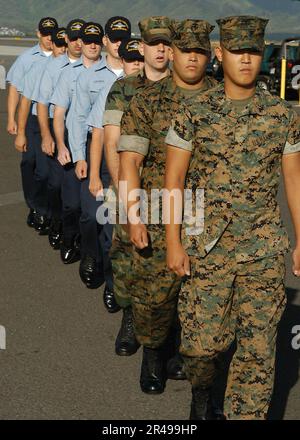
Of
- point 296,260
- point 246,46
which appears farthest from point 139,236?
point 246,46

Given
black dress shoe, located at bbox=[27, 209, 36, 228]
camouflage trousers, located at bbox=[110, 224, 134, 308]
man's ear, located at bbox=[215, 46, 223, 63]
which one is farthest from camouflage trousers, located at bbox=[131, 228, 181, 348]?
black dress shoe, located at bbox=[27, 209, 36, 228]

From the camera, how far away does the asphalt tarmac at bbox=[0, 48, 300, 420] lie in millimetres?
4578

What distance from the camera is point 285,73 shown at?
89.0ft

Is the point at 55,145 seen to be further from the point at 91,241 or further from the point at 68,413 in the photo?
the point at 68,413

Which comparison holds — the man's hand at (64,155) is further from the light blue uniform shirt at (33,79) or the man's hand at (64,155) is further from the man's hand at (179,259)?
the man's hand at (179,259)

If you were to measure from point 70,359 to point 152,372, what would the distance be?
25.5 inches

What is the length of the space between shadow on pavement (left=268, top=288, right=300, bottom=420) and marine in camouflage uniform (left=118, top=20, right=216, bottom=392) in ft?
2.17

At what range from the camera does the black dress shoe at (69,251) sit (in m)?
7.70

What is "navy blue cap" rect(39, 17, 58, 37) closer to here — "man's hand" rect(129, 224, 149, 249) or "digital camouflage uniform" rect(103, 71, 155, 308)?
"digital camouflage uniform" rect(103, 71, 155, 308)

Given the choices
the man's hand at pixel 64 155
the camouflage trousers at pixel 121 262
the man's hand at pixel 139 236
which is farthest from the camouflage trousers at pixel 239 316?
the man's hand at pixel 64 155

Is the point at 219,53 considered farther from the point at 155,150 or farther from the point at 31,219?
the point at 31,219

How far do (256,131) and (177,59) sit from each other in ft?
2.69

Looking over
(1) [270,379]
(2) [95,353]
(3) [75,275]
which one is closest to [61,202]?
(3) [75,275]

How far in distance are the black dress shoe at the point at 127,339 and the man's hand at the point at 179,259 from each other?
1550mm
